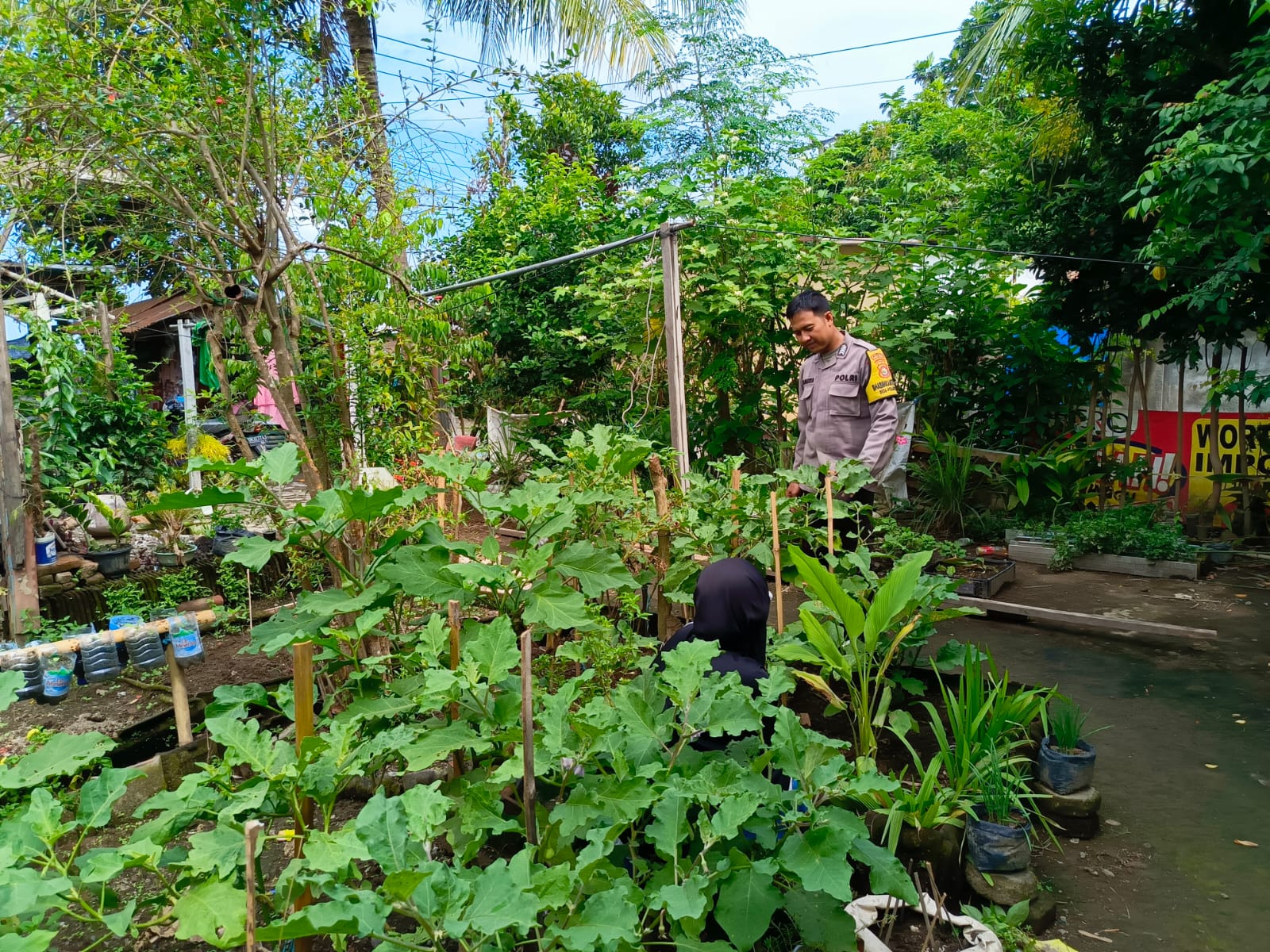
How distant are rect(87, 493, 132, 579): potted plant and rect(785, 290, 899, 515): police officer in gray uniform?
480 cm

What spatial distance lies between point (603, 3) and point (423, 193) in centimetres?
636

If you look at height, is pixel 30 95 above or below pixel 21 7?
below

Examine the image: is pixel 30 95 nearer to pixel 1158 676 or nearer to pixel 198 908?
pixel 198 908

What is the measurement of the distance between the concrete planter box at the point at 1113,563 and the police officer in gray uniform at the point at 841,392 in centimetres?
298

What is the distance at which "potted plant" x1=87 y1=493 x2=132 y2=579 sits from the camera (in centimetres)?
588

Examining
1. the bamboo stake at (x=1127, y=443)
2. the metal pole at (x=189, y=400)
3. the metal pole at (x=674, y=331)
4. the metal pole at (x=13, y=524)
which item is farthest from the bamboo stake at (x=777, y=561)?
the metal pole at (x=189, y=400)

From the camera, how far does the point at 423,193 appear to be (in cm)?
504

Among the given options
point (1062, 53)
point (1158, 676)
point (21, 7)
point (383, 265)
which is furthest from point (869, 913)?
point (1062, 53)

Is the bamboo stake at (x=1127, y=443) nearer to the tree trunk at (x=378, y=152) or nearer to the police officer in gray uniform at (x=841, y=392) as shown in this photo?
the police officer in gray uniform at (x=841, y=392)

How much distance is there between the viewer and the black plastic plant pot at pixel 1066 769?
278 cm

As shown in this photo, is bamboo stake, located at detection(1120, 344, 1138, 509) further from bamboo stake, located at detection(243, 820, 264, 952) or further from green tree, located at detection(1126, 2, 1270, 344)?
bamboo stake, located at detection(243, 820, 264, 952)

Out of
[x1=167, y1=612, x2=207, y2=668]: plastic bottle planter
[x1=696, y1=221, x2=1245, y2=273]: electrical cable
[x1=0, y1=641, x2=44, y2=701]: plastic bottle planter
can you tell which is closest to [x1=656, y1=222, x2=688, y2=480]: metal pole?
[x1=696, y1=221, x2=1245, y2=273]: electrical cable

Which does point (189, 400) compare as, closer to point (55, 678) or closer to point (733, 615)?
point (55, 678)

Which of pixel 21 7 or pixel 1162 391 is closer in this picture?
pixel 21 7
